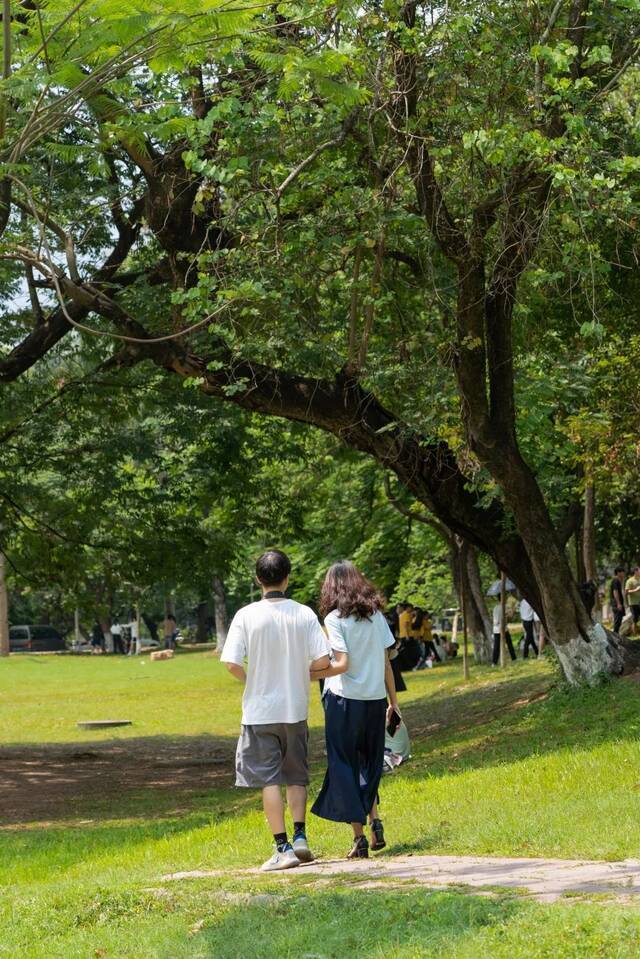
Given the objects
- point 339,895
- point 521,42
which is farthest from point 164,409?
point 339,895

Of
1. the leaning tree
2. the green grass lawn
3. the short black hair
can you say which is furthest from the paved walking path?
the leaning tree

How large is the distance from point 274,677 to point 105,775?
1153cm

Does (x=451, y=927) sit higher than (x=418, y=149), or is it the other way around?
(x=418, y=149)

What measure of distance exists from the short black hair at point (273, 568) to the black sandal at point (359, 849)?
1.73 m

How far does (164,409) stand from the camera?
19344mm

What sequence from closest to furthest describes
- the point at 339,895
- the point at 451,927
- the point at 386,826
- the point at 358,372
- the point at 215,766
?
the point at 451,927 → the point at 339,895 → the point at 386,826 → the point at 358,372 → the point at 215,766

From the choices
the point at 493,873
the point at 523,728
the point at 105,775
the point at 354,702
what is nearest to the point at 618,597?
the point at 105,775

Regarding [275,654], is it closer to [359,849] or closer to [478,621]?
[359,849]

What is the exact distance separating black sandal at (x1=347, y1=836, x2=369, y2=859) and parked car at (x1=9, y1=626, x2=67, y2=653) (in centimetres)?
6770

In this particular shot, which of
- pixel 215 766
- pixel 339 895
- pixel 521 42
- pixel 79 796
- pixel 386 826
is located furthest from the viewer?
pixel 215 766

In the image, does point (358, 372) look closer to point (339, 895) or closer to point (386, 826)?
point (386, 826)

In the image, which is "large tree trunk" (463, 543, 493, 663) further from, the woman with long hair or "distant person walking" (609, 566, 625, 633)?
the woman with long hair

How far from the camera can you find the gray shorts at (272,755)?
7.89 metres

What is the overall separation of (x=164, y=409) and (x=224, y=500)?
247 cm
